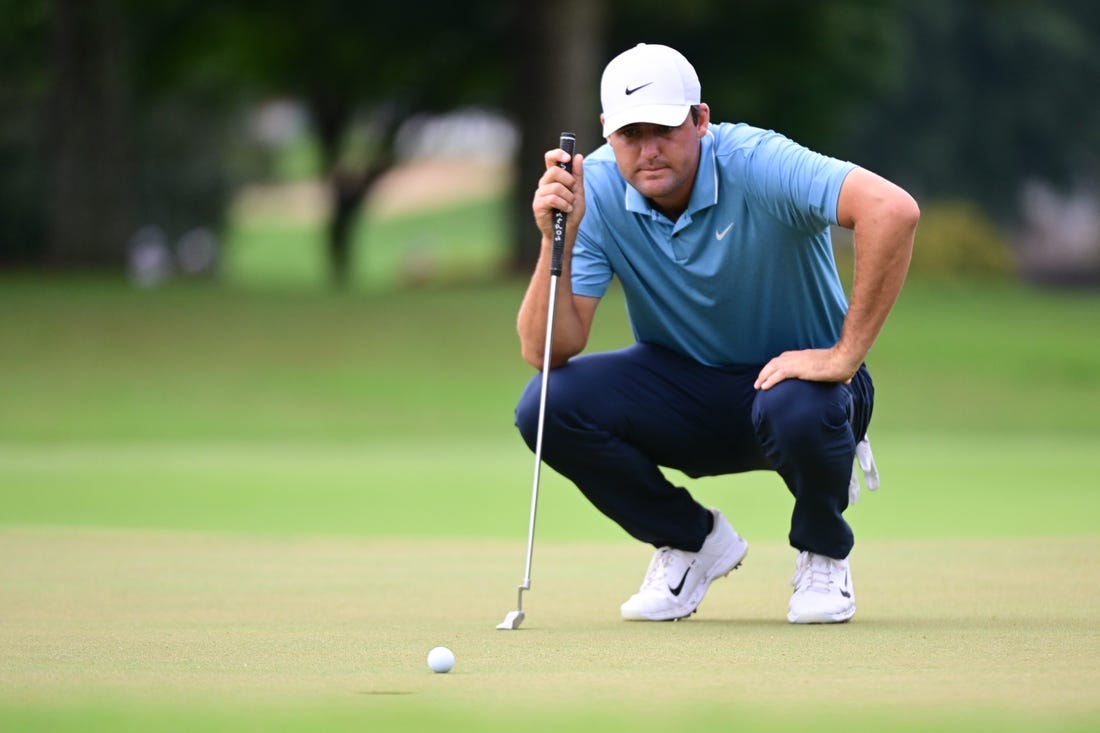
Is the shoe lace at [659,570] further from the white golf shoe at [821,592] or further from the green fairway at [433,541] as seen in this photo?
the white golf shoe at [821,592]

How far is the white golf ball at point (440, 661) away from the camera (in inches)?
169

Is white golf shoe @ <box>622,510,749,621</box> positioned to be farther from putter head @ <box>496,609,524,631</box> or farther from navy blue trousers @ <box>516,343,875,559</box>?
putter head @ <box>496,609,524,631</box>

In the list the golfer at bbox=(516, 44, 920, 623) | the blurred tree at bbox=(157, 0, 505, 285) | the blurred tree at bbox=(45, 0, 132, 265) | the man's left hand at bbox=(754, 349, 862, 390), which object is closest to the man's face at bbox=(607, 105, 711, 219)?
the golfer at bbox=(516, 44, 920, 623)

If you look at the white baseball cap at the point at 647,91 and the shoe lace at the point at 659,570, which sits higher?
the white baseball cap at the point at 647,91

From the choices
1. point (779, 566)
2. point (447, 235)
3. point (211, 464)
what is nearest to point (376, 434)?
point (211, 464)

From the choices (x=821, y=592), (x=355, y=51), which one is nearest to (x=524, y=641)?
(x=821, y=592)

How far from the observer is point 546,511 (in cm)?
1061

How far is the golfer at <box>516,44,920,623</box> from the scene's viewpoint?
18.0 feet

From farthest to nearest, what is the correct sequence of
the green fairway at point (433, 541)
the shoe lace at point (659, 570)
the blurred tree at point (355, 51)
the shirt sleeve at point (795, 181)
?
the blurred tree at point (355, 51)
the shoe lace at point (659, 570)
the shirt sleeve at point (795, 181)
the green fairway at point (433, 541)

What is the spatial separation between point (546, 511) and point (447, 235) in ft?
196

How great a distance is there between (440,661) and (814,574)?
1610 millimetres

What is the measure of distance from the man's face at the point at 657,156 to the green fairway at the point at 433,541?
1210 mm

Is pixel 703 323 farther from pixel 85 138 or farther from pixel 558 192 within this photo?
pixel 85 138

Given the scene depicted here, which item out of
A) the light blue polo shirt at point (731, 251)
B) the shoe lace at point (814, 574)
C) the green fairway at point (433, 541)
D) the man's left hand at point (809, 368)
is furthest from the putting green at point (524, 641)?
the light blue polo shirt at point (731, 251)
